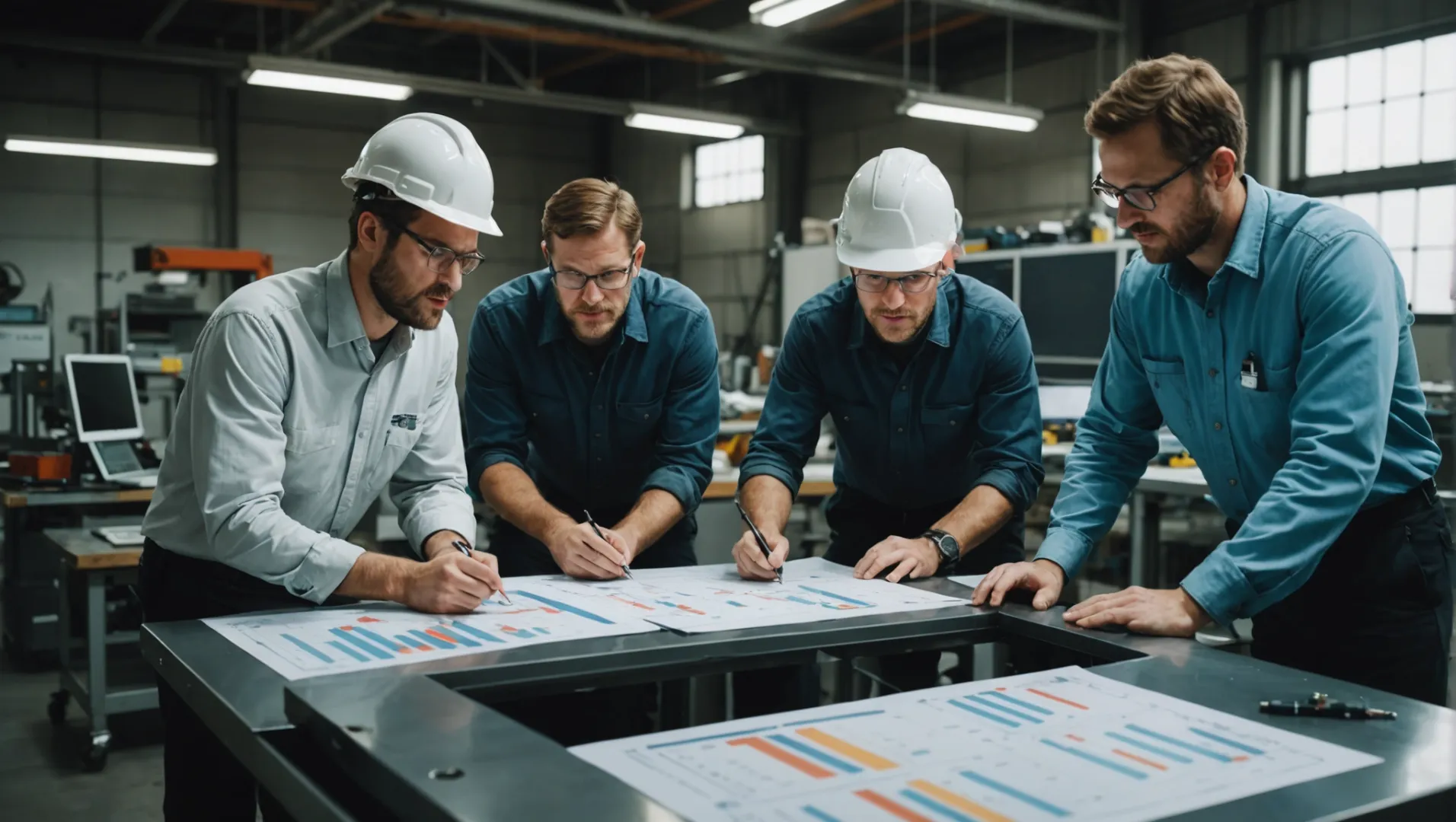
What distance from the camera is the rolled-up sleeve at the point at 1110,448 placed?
1.76 metres

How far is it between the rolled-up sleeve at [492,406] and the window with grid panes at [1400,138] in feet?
21.7

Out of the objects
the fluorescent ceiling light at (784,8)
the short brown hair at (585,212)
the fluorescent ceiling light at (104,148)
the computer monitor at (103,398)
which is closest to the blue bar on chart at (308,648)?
the short brown hair at (585,212)

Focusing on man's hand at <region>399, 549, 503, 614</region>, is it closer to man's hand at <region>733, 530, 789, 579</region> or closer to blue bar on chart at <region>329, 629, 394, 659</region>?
blue bar on chart at <region>329, 629, 394, 659</region>

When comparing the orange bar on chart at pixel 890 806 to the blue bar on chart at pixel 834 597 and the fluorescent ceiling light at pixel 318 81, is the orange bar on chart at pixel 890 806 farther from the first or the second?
the fluorescent ceiling light at pixel 318 81

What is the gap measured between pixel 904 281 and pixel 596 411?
0.65 meters

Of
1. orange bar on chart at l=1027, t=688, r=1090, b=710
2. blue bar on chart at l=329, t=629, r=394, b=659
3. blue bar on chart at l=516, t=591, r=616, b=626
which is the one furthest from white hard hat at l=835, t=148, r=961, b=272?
blue bar on chart at l=329, t=629, r=394, b=659

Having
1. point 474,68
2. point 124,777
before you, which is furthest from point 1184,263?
point 474,68

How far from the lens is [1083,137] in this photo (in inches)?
363

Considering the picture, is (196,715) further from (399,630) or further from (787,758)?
(787,758)

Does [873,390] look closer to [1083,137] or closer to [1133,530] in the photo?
[1133,530]

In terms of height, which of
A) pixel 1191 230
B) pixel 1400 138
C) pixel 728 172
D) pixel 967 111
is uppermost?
pixel 728 172

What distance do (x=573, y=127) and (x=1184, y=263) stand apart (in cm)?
1292

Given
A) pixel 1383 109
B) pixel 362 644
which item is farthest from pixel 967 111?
pixel 362 644

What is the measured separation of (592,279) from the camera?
2094mm
